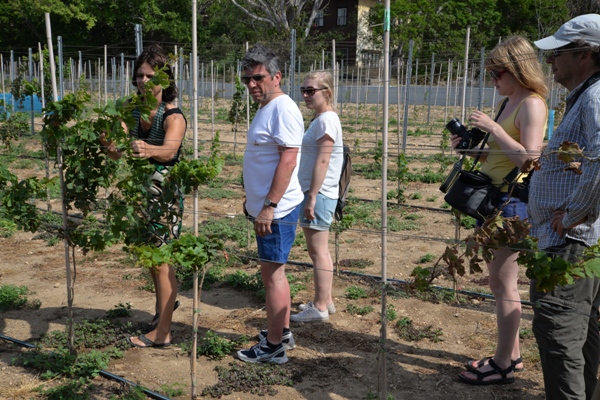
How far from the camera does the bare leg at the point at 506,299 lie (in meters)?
2.94

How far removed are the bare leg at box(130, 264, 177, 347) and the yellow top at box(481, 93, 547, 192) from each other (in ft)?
5.78

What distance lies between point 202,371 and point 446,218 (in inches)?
160

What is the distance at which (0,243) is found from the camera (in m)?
5.84

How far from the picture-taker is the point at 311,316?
157 inches

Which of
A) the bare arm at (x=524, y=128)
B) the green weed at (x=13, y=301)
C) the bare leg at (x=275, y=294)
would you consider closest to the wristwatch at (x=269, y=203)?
the bare leg at (x=275, y=294)

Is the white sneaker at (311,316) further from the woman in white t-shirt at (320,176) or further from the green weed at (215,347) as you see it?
the green weed at (215,347)

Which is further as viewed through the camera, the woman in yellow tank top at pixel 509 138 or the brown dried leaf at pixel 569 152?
the woman in yellow tank top at pixel 509 138

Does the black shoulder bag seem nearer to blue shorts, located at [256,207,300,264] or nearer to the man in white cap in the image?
the man in white cap

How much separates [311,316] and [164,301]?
962 millimetres

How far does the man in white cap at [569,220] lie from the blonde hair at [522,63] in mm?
324

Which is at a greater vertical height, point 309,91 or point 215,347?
point 309,91

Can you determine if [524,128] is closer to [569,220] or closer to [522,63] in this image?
[522,63]

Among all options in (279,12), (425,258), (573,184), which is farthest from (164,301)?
(279,12)

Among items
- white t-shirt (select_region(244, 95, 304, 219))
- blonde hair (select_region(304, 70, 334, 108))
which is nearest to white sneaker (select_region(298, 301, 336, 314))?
white t-shirt (select_region(244, 95, 304, 219))
